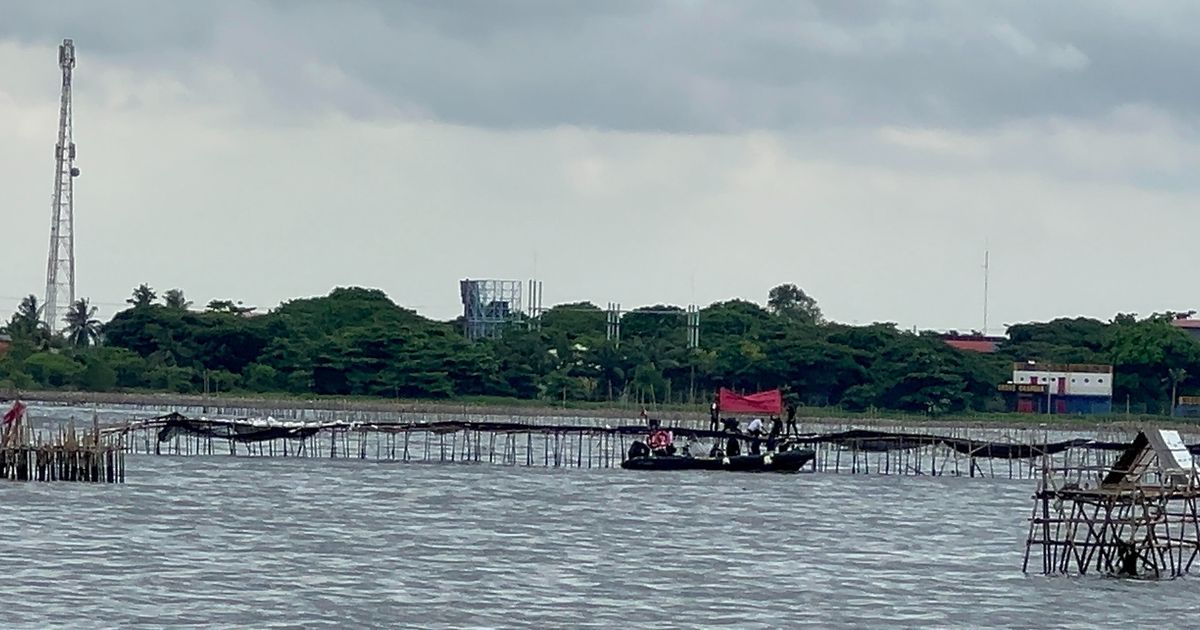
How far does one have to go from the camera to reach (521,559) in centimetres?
4278

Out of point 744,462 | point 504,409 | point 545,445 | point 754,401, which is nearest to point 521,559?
point 744,462

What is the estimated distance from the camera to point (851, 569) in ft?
141

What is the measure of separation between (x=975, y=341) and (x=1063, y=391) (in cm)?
4498

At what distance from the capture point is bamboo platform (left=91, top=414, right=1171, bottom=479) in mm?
72375

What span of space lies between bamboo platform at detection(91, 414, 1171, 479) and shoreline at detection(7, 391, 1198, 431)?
45.3 ft

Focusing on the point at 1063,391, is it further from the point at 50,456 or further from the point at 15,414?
the point at 15,414

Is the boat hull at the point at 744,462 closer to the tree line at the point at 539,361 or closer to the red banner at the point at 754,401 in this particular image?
the red banner at the point at 754,401

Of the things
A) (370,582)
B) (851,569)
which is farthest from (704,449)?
(370,582)

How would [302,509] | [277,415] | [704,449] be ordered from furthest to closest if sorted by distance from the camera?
1. [277,415]
2. [704,449]
3. [302,509]

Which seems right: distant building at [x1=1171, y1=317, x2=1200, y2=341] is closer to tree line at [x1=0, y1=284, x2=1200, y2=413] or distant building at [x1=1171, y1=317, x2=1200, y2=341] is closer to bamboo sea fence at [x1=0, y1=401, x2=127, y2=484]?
tree line at [x1=0, y1=284, x2=1200, y2=413]

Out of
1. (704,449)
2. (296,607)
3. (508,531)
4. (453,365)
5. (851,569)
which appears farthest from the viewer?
(453,365)

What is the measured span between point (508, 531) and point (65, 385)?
96.8 m

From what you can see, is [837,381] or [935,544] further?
[837,381]

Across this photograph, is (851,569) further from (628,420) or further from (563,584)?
(628,420)
